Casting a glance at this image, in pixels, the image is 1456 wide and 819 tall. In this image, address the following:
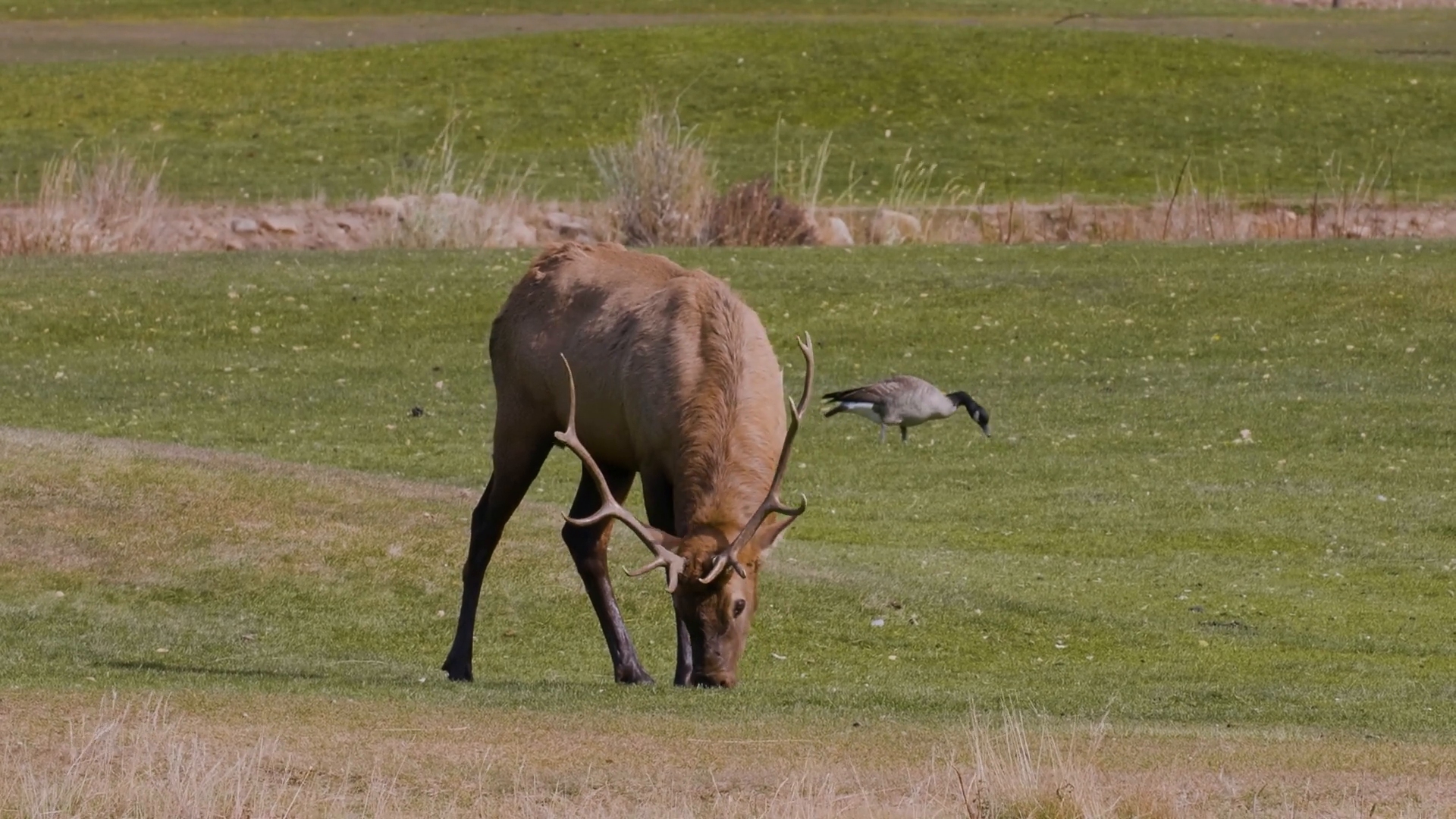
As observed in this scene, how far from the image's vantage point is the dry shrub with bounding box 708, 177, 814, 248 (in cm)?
2906

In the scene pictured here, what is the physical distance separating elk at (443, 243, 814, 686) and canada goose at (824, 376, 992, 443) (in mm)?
6485

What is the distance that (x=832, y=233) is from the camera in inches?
1190

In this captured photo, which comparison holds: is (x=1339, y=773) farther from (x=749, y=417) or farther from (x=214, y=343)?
(x=214, y=343)

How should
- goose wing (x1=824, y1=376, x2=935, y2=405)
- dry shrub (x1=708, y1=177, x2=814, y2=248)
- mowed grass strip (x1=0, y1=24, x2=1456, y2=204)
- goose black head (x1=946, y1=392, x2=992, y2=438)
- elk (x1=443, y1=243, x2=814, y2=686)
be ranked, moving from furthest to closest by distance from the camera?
1. mowed grass strip (x1=0, y1=24, x2=1456, y2=204)
2. dry shrub (x1=708, y1=177, x2=814, y2=248)
3. goose black head (x1=946, y1=392, x2=992, y2=438)
4. goose wing (x1=824, y1=376, x2=935, y2=405)
5. elk (x1=443, y1=243, x2=814, y2=686)

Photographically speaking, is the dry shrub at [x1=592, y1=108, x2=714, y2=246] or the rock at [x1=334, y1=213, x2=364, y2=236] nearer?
the dry shrub at [x1=592, y1=108, x2=714, y2=246]

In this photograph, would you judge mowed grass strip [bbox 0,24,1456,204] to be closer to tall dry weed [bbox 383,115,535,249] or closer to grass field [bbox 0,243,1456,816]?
tall dry weed [bbox 383,115,535,249]

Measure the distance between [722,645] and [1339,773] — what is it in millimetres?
2655

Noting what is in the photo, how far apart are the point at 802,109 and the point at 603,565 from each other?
31.6 meters

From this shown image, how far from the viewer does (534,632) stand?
41.9 ft

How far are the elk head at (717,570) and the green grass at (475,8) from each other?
42468mm

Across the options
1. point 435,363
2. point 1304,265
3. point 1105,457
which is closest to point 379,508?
point 1105,457

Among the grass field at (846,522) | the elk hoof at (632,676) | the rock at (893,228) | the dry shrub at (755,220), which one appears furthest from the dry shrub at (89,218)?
the elk hoof at (632,676)

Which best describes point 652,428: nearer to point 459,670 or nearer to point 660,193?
point 459,670

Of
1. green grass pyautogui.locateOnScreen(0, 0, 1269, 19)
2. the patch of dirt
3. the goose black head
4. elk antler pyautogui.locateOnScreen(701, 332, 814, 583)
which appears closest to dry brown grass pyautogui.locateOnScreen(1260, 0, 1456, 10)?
green grass pyautogui.locateOnScreen(0, 0, 1269, 19)
